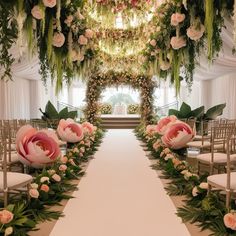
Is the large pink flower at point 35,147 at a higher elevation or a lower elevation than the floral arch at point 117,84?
lower

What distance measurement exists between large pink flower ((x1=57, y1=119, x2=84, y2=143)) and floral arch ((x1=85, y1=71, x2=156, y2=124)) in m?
6.52

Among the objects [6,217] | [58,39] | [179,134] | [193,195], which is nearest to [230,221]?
[193,195]

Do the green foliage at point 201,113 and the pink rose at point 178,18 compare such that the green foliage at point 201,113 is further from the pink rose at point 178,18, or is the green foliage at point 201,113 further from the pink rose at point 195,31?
the pink rose at point 195,31

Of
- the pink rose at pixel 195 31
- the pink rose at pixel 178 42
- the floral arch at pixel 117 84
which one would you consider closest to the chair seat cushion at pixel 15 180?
the pink rose at pixel 195 31

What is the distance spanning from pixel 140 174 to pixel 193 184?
1.50 meters

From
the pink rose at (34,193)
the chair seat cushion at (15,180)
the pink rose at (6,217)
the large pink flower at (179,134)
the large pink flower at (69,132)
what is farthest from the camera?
the large pink flower at (69,132)

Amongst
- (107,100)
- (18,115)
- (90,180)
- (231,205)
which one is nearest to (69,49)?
(90,180)

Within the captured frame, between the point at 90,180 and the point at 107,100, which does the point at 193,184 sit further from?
the point at 107,100

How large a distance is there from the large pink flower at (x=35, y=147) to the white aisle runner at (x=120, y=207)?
559 mm

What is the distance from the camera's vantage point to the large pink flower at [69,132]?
6781 mm

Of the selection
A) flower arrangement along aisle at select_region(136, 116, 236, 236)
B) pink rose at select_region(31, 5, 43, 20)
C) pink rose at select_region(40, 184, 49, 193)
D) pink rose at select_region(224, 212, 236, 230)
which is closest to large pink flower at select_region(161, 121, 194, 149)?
flower arrangement along aisle at select_region(136, 116, 236, 236)

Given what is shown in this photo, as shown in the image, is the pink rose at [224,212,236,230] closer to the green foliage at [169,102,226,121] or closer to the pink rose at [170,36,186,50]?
the pink rose at [170,36,186,50]

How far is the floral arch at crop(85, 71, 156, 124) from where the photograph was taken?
13555mm

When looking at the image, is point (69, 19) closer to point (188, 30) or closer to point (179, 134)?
point (188, 30)
